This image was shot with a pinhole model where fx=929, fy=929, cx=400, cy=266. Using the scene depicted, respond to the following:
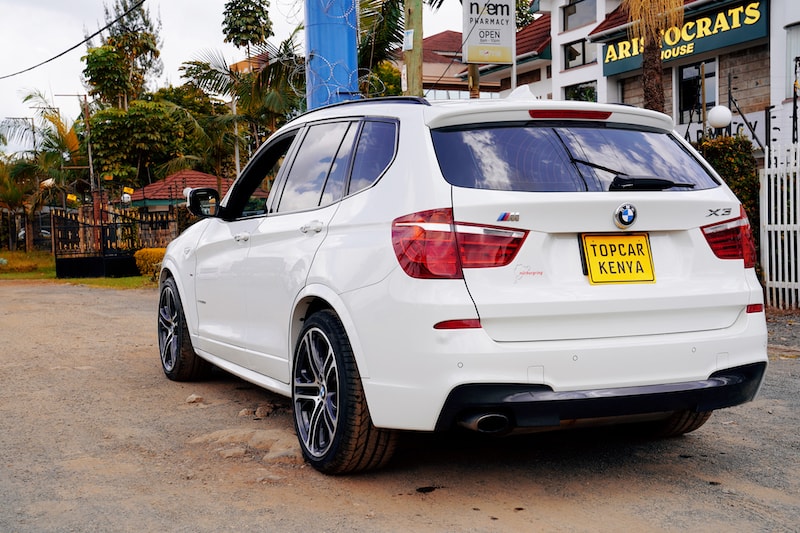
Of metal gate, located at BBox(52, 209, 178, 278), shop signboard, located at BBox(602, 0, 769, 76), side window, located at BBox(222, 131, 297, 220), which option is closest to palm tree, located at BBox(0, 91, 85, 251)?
metal gate, located at BBox(52, 209, 178, 278)

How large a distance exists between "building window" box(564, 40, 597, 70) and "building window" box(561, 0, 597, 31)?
60cm

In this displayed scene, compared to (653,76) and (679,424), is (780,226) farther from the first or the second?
(679,424)

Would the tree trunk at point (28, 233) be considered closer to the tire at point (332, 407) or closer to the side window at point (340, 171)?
the side window at point (340, 171)

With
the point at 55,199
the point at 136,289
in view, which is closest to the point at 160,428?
the point at 136,289

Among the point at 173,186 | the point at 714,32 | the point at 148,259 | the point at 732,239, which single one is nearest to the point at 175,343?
the point at 732,239

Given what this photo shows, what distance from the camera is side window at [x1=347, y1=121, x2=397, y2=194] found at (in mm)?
4312

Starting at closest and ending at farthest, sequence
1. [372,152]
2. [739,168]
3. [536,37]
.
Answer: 1. [372,152]
2. [739,168]
3. [536,37]

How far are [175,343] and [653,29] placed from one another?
9.49m

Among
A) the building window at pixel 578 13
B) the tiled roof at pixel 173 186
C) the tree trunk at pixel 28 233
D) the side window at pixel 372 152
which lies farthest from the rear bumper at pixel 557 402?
the tree trunk at pixel 28 233

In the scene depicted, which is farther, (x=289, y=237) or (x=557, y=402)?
(x=289, y=237)

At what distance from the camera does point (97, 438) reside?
526 centimetres

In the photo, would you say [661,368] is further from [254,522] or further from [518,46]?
[518,46]

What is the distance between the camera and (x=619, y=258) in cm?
391

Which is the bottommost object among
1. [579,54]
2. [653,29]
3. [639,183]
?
[639,183]
